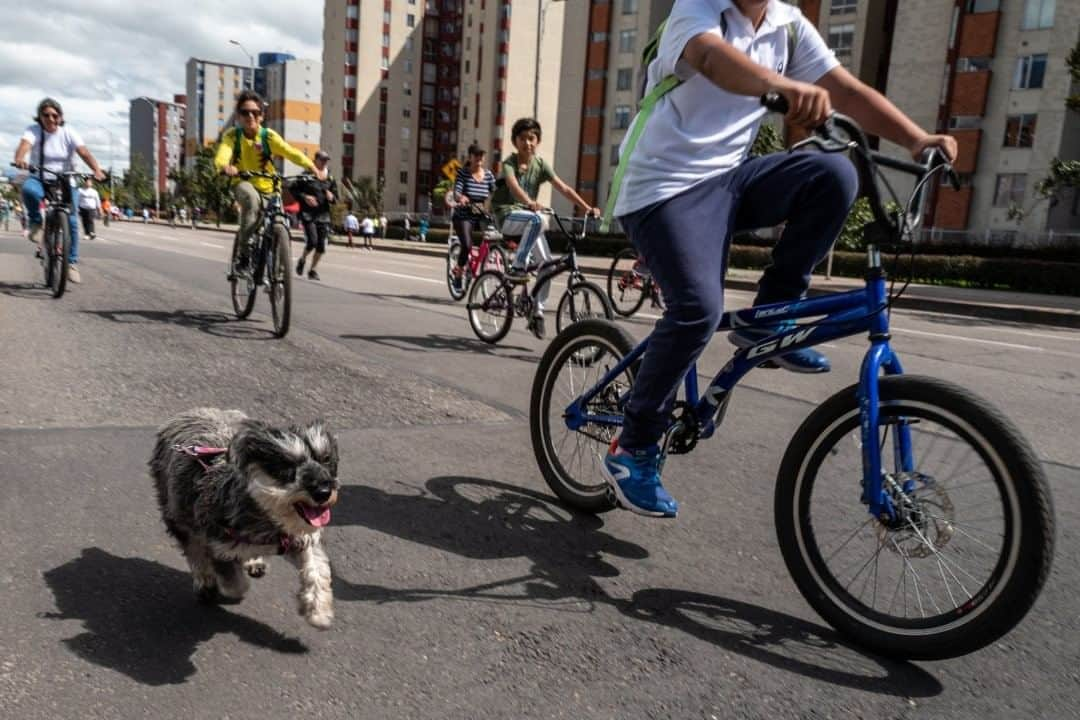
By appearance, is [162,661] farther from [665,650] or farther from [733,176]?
[733,176]

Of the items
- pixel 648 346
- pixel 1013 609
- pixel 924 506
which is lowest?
pixel 1013 609

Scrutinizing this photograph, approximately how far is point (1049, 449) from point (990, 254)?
1304 inches

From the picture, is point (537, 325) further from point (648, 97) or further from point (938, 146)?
point (938, 146)

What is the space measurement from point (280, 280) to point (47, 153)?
165 inches

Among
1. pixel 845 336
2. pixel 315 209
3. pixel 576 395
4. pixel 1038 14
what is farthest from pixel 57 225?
pixel 1038 14

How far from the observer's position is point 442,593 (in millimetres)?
2543

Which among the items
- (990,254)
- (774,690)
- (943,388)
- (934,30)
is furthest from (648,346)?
(934,30)

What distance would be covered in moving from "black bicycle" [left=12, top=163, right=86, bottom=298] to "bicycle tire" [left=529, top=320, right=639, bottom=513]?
7.17m

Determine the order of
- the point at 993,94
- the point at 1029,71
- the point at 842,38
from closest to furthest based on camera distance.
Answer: the point at 1029,71, the point at 993,94, the point at 842,38

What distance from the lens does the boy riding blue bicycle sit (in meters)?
2.62

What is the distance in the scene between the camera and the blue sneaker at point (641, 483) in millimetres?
2770

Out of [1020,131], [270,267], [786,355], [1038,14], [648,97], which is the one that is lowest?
[270,267]

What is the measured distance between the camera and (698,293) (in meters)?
2.62

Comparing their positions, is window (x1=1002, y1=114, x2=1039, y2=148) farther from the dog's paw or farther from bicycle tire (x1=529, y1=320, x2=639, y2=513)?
the dog's paw
